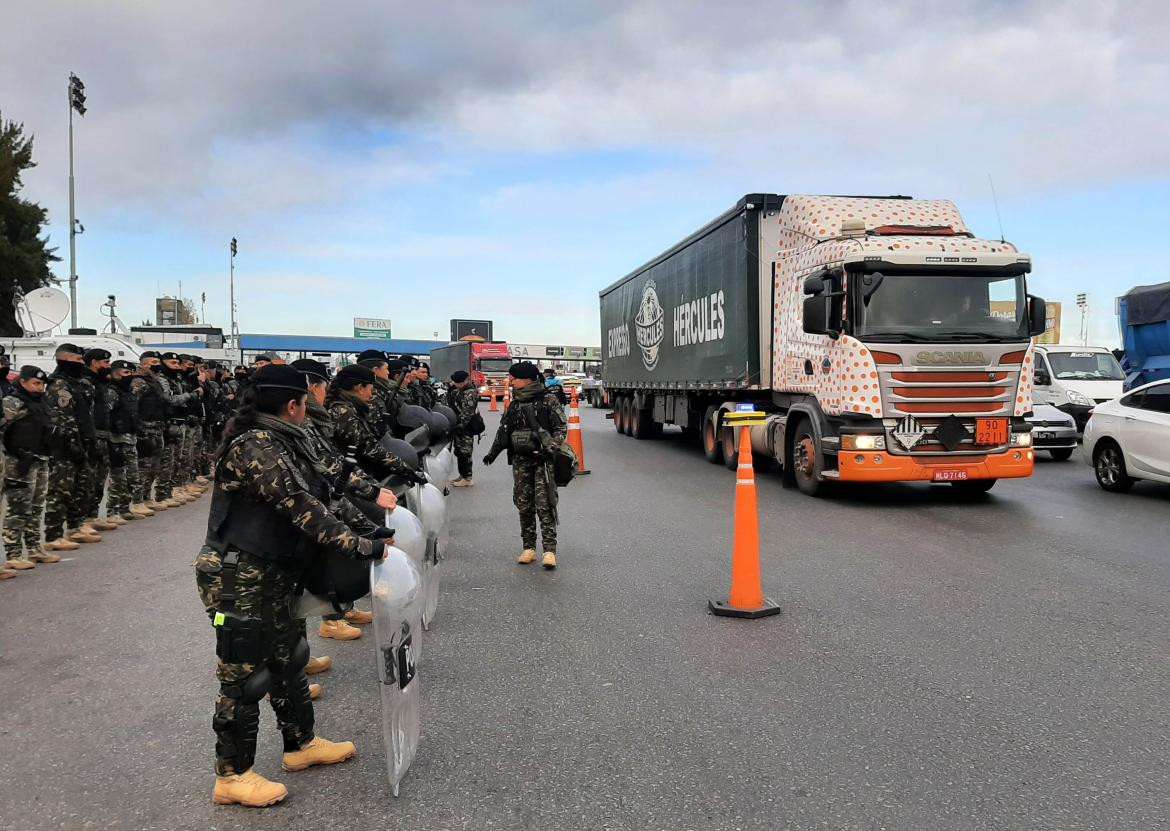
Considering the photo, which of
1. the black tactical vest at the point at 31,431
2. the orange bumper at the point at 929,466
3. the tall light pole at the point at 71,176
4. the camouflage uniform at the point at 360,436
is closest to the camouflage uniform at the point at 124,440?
the black tactical vest at the point at 31,431

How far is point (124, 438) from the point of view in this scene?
934 cm

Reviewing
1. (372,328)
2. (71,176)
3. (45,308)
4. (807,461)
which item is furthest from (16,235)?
(372,328)

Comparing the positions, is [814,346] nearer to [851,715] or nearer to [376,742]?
[851,715]

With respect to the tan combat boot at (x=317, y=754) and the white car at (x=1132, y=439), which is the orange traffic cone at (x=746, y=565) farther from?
the white car at (x=1132, y=439)

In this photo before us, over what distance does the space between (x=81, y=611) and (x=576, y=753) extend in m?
4.27

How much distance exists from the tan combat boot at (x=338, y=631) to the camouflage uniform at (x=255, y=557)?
2078mm

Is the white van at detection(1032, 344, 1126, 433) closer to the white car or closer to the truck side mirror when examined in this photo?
the white car

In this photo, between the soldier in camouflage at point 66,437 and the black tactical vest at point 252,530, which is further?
the soldier in camouflage at point 66,437

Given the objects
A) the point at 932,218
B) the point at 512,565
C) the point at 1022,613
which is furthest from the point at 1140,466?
the point at 512,565

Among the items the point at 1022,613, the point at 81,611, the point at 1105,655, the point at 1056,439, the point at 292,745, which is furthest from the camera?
the point at 1056,439

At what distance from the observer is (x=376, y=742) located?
12.5 ft

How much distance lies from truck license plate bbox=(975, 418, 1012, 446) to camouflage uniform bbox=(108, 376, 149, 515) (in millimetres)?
9518

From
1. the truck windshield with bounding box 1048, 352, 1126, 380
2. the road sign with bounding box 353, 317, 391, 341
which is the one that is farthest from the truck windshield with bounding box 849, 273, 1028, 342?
the road sign with bounding box 353, 317, 391, 341

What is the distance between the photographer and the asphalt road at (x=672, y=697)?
3197 millimetres
